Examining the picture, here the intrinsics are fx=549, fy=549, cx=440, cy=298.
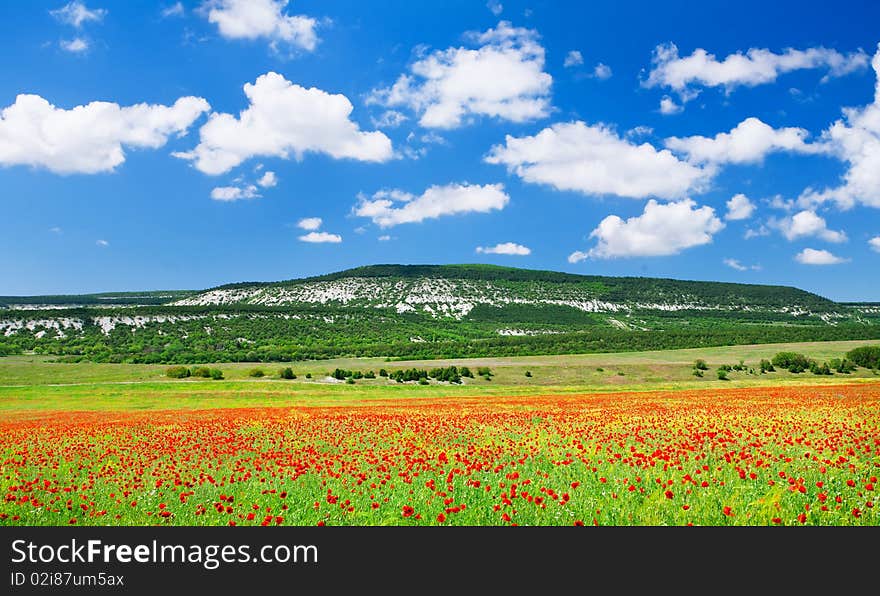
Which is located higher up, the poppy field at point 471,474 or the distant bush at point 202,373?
the poppy field at point 471,474

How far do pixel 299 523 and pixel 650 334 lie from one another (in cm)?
17447

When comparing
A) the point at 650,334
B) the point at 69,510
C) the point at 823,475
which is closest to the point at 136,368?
the point at 69,510

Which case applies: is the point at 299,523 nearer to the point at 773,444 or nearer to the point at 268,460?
the point at 268,460

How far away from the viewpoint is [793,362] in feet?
296

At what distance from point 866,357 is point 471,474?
340ft

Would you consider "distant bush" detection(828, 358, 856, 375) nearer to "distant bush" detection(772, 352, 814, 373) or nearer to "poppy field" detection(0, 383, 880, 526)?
"distant bush" detection(772, 352, 814, 373)

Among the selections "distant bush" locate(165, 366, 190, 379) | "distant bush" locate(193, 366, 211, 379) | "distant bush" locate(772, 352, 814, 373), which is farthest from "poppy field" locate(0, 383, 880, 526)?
"distant bush" locate(772, 352, 814, 373)

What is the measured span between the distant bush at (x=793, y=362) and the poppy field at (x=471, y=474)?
80469mm

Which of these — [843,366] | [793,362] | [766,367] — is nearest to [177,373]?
[766,367]

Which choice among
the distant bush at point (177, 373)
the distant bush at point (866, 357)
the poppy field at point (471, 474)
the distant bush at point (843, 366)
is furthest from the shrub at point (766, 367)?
the distant bush at point (177, 373)

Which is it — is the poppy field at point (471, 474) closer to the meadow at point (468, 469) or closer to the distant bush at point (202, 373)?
the meadow at point (468, 469)

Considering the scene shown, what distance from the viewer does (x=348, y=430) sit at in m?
20.3

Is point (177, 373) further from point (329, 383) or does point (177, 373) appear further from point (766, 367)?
A: point (766, 367)

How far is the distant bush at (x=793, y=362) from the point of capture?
293 feet
